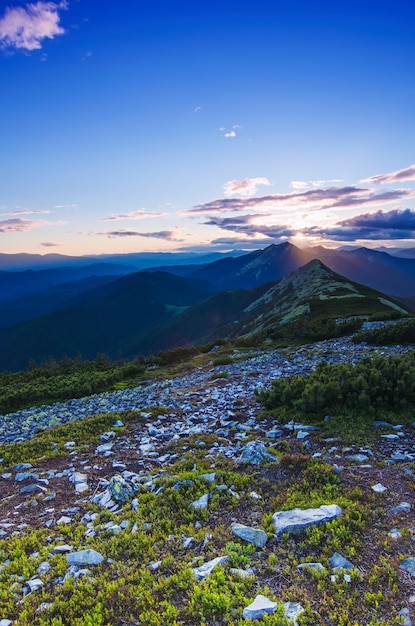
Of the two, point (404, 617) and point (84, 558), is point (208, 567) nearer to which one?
point (84, 558)

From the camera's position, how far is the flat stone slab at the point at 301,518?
6.34 metres

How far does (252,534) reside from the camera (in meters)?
6.29

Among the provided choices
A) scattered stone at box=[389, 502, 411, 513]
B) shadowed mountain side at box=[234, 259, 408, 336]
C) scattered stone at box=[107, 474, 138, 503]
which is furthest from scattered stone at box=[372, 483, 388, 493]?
shadowed mountain side at box=[234, 259, 408, 336]

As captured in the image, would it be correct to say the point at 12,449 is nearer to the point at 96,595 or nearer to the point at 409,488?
the point at 96,595

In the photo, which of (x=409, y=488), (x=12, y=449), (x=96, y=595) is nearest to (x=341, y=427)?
(x=409, y=488)

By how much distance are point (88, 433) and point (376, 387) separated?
1106 cm

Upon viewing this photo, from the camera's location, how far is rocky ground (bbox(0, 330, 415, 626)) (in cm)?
500

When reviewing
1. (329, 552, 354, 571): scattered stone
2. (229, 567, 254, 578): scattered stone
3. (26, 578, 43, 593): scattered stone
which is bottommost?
(26, 578, 43, 593): scattered stone

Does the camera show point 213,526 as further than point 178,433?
No

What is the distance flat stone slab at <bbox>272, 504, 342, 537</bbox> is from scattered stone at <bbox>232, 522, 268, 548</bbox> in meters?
0.30

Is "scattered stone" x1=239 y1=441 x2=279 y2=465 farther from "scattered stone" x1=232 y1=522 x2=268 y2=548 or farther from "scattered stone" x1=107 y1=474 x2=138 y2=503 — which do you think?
"scattered stone" x1=107 y1=474 x2=138 y2=503

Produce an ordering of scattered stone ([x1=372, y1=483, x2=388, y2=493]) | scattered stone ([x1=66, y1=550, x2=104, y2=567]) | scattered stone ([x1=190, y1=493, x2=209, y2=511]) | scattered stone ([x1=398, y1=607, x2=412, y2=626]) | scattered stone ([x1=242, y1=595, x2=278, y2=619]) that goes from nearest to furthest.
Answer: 1. scattered stone ([x1=398, y1=607, x2=412, y2=626])
2. scattered stone ([x1=242, y1=595, x2=278, y2=619])
3. scattered stone ([x1=66, y1=550, x2=104, y2=567])
4. scattered stone ([x1=372, y1=483, x2=388, y2=493])
5. scattered stone ([x1=190, y1=493, x2=209, y2=511])

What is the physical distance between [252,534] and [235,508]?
3.67 feet

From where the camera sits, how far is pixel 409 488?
732cm
